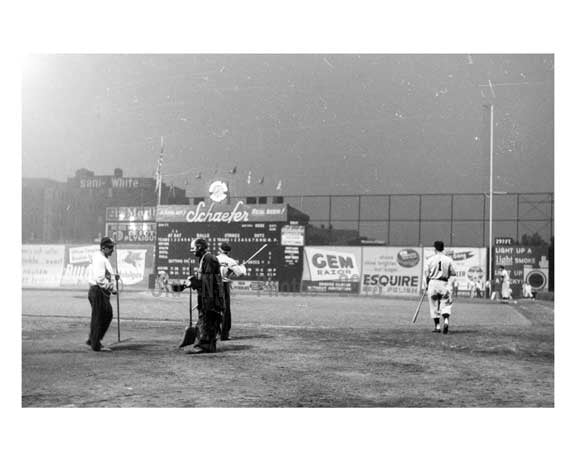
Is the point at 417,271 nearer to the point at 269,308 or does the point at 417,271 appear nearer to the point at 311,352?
the point at 269,308

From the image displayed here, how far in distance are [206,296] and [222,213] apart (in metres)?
8.92

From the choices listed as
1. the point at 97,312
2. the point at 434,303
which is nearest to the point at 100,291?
the point at 97,312

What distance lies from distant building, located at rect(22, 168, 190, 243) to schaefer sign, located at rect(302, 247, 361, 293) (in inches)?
398

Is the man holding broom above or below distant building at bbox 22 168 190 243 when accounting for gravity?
below

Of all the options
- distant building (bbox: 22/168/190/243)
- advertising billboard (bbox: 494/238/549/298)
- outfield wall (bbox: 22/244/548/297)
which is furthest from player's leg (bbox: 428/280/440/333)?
distant building (bbox: 22/168/190/243)

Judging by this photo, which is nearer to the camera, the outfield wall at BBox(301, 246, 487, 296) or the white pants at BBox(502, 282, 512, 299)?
the white pants at BBox(502, 282, 512, 299)

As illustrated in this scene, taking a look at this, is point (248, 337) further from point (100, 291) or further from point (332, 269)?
point (332, 269)

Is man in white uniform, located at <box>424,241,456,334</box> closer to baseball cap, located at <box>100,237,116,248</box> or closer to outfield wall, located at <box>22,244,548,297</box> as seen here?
outfield wall, located at <box>22,244,548,297</box>

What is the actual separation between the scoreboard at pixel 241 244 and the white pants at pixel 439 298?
16.5 feet

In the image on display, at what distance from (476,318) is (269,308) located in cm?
444

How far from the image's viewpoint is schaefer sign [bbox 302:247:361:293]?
69.9 feet

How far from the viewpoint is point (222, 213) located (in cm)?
1648

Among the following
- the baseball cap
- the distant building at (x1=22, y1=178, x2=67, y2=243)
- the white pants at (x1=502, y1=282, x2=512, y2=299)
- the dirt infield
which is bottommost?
the dirt infield

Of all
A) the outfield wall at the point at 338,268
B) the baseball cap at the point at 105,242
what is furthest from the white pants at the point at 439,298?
the baseball cap at the point at 105,242
